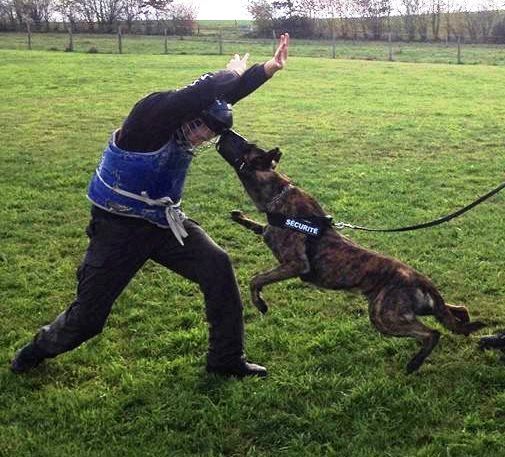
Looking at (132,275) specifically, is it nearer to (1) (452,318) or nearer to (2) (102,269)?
(2) (102,269)

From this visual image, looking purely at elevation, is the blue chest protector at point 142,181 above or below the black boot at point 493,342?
above

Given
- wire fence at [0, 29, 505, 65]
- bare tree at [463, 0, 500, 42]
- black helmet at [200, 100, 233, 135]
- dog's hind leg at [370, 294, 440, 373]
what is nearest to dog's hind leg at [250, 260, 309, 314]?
dog's hind leg at [370, 294, 440, 373]

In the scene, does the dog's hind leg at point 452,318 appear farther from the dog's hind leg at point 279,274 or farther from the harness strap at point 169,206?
the harness strap at point 169,206

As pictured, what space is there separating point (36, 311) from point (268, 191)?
2.45 metres

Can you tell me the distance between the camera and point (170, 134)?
414cm

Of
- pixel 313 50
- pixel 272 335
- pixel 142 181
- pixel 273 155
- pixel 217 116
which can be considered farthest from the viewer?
pixel 313 50

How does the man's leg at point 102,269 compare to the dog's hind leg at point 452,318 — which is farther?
the dog's hind leg at point 452,318

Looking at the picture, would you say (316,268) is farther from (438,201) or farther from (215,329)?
(438,201)

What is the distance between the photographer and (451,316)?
15.5 feet

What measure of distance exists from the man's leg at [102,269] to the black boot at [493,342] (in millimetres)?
2595

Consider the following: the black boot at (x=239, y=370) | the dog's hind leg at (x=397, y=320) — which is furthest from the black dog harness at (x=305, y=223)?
the black boot at (x=239, y=370)

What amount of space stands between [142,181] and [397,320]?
1.87m

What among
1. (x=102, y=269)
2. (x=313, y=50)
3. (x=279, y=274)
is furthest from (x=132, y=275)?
(x=313, y=50)

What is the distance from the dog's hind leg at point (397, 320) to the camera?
14.6 ft
